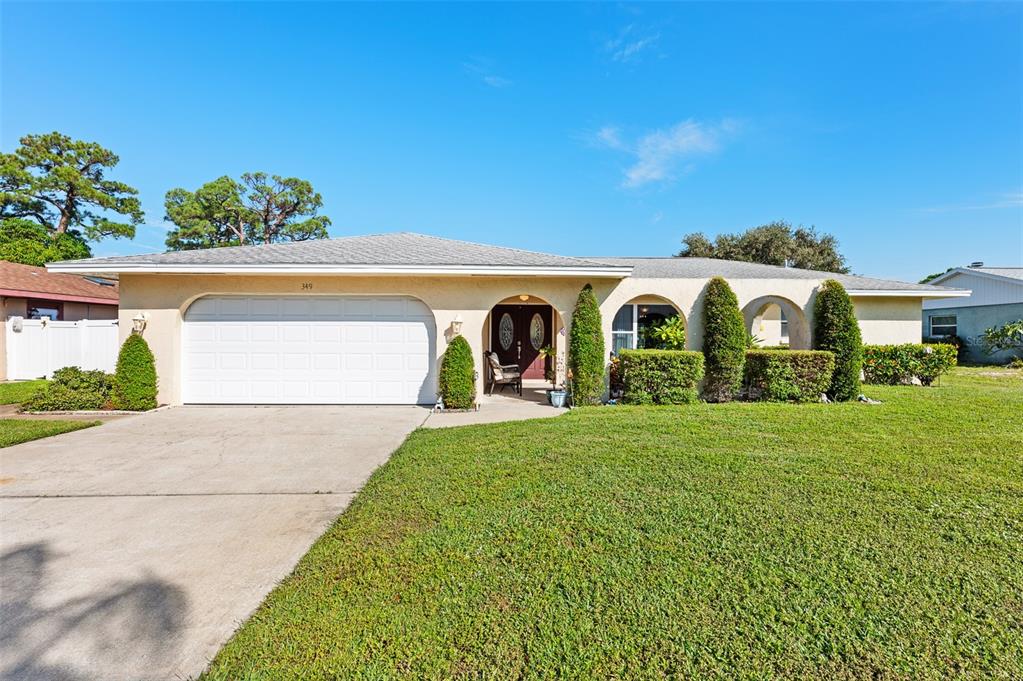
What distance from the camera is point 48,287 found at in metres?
13.1

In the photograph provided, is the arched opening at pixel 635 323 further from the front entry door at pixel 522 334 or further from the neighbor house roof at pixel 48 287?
the neighbor house roof at pixel 48 287

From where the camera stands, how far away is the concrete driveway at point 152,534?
86.4 inches

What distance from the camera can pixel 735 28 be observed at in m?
9.58

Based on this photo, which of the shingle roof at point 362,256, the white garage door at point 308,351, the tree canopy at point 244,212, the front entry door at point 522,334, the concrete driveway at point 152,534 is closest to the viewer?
the concrete driveway at point 152,534

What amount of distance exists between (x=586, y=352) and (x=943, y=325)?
21.5 meters

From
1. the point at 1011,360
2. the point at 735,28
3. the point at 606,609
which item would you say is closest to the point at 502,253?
the point at 735,28

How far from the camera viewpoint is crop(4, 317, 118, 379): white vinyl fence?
11.9 m

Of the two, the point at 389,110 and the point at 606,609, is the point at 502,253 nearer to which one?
the point at 389,110

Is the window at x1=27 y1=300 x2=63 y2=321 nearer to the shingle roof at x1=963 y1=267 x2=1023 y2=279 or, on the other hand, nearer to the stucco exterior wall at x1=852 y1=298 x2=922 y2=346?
the stucco exterior wall at x1=852 y1=298 x2=922 y2=346

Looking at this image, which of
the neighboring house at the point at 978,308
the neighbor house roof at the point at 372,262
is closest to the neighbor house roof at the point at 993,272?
the neighboring house at the point at 978,308

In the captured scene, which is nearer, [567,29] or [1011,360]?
[567,29]

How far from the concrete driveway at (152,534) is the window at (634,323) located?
1051cm

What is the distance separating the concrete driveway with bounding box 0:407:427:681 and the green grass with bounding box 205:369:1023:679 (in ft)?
1.16

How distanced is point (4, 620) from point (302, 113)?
14.4 m
